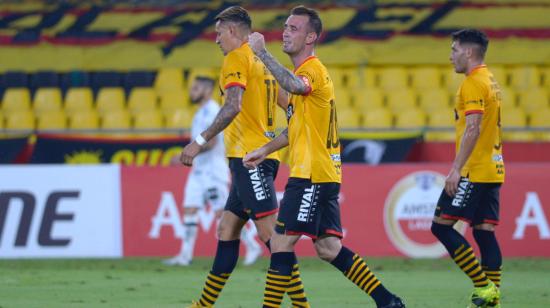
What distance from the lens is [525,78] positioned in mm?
19219

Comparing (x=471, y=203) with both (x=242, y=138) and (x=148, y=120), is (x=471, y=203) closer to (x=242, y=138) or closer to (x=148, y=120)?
(x=242, y=138)

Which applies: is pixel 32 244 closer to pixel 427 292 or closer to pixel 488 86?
pixel 427 292

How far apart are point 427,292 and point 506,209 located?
147 inches

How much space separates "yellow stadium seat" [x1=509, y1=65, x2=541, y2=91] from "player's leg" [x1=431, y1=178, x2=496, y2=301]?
10.2 m

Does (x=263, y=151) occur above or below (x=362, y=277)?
above

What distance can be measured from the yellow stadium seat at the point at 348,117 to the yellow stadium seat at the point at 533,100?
2876mm

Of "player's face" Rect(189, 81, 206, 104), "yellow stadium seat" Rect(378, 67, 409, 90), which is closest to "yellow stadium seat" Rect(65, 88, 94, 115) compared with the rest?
"yellow stadium seat" Rect(378, 67, 409, 90)

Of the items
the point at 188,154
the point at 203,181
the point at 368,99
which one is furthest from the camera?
the point at 368,99

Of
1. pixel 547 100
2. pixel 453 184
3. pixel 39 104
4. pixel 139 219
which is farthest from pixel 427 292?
pixel 39 104

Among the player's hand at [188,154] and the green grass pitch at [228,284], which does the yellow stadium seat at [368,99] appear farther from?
the player's hand at [188,154]

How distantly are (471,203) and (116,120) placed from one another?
999cm

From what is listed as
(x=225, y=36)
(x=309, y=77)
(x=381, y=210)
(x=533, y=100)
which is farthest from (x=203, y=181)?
(x=533, y=100)

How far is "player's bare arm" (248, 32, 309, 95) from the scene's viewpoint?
24.6ft

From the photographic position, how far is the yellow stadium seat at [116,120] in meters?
18.1
